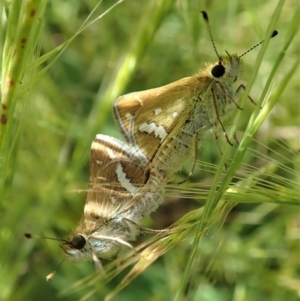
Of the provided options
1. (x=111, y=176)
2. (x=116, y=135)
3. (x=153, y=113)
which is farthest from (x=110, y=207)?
(x=116, y=135)

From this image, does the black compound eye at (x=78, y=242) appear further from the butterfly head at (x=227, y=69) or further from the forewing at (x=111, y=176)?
the butterfly head at (x=227, y=69)

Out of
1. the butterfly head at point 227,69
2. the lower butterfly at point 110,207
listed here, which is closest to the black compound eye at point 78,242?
the lower butterfly at point 110,207

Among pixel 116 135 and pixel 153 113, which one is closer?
pixel 153 113

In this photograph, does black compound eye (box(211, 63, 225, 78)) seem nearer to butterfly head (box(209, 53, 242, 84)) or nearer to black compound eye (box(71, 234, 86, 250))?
butterfly head (box(209, 53, 242, 84))

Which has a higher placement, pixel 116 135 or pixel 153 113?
pixel 153 113

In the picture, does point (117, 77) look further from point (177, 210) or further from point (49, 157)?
point (177, 210)

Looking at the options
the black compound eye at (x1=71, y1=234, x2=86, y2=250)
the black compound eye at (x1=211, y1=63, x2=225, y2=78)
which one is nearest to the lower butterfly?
the black compound eye at (x1=71, y1=234, x2=86, y2=250)

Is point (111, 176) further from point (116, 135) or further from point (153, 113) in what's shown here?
point (116, 135)
